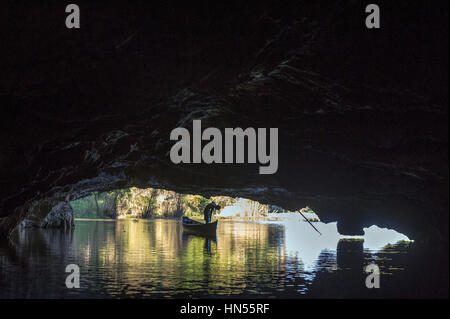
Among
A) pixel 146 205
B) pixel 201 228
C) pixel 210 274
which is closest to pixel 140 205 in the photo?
pixel 146 205

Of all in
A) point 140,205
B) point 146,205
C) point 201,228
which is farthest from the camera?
point 146,205

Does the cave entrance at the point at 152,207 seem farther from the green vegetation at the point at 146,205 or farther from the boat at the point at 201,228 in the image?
the boat at the point at 201,228

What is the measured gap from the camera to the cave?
13711 mm

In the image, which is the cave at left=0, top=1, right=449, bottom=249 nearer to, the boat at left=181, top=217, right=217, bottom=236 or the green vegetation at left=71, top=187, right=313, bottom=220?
the boat at left=181, top=217, right=217, bottom=236

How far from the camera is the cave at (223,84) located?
13.7 metres

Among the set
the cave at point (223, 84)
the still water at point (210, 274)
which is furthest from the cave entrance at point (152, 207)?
the cave at point (223, 84)

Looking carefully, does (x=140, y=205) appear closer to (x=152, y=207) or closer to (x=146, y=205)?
(x=146, y=205)

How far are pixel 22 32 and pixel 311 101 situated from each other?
11107 mm

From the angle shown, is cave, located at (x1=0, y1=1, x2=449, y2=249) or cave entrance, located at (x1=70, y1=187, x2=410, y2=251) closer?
cave, located at (x1=0, y1=1, x2=449, y2=249)

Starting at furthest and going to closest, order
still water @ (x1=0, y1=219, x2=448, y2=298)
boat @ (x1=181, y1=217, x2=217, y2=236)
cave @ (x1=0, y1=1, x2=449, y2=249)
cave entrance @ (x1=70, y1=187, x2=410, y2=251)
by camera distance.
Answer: cave entrance @ (x1=70, y1=187, x2=410, y2=251)
boat @ (x1=181, y1=217, x2=217, y2=236)
still water @ (x1=0, y1=219, x2=448, y2=298)
cave @ (x1=0, y1=1, x2=449, y2=249)

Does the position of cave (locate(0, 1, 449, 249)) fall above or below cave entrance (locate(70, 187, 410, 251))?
above

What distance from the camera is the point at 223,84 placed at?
1772 cm

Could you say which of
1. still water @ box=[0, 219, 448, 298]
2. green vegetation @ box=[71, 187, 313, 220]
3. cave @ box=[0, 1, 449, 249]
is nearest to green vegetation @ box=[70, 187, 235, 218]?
green vegetation @ box=[71, 187, 313, 220]

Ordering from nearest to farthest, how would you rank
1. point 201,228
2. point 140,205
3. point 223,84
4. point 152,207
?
1. point 223,84
2. point 201,228
3. point 140,205
4. point 152,207
